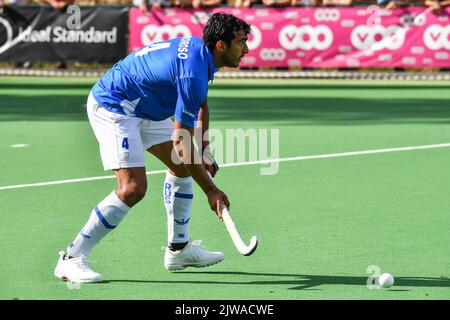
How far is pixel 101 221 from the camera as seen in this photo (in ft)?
25.2

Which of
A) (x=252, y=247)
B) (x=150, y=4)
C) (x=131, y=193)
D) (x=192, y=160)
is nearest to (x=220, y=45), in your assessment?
(x=192, y=160)

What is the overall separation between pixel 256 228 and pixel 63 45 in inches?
690

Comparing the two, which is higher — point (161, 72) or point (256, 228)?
point (161, 72)

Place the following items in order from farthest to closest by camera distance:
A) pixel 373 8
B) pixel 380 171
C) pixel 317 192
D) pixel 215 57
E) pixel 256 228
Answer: pixel 373 8 → pixel 380 171 → pixel 317 192 → pixel 256 228 → pixel 215 57

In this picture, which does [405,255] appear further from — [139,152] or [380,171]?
[380,171]

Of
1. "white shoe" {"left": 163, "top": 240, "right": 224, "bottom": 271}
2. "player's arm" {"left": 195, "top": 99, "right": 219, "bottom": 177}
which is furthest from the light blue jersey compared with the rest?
"white shoe" {"left": 163, "top": 240, "right": 224, "bottom": 271}

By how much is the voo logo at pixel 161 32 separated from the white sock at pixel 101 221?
18.4 meters

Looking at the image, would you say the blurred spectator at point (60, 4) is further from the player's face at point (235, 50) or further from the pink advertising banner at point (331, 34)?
the player's face at point (235, 50)

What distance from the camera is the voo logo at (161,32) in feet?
85.3

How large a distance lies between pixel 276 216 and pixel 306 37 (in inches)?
623

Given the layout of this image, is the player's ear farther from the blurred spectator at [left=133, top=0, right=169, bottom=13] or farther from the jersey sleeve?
the blurred spectator at [left=133, top=0, right=169, bottom=13]

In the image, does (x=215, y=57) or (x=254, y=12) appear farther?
(x=254, y=12)

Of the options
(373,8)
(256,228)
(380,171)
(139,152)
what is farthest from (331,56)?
(139,152)

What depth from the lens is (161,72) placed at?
24.7 ft
